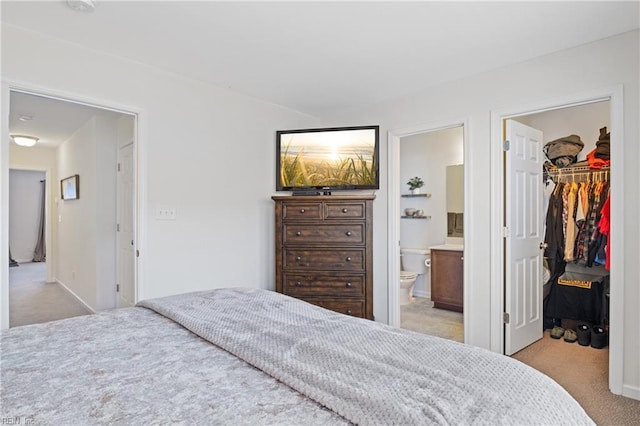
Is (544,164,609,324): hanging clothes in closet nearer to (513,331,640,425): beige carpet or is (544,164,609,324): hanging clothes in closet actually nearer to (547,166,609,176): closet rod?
(547,166,609,176): closet rod

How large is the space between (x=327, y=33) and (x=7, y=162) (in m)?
2.20

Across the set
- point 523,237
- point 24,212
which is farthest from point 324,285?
point 24,212

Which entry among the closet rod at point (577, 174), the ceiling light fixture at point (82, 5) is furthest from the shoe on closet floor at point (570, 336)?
the ceiling light fixture at point (82, 5)

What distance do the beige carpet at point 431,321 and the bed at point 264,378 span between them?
253cm

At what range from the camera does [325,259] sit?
11.2 feet

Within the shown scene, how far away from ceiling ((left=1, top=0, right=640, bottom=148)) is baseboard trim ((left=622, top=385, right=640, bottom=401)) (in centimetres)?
233

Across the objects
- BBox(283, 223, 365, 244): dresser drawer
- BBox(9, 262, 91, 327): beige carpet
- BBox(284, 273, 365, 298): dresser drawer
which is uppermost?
BBox(283, 223, 365, 244): dresser drawer

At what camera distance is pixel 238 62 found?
9.12 feet

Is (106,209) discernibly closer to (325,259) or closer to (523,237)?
(325,259)

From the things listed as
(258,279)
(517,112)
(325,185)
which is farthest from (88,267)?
(517,112)

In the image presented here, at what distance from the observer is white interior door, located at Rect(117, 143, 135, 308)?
3.85m

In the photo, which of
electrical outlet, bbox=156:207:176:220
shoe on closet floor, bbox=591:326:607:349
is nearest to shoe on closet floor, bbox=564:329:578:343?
shoe on closet floor, bbox=591:326:607:349

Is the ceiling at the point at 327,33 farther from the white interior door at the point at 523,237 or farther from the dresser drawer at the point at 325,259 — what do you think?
the dresser drawer at the point at 325,259

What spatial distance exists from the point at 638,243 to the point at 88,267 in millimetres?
5308
